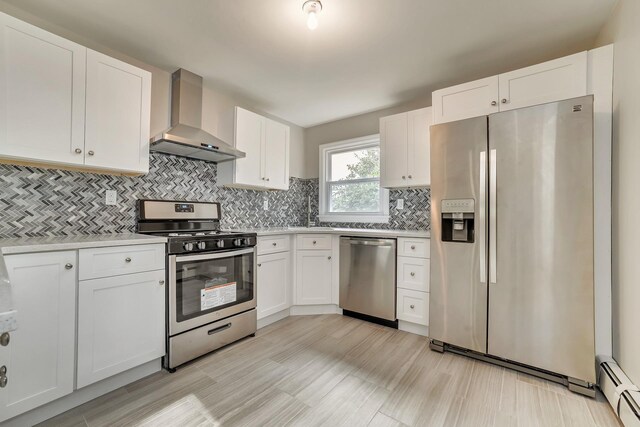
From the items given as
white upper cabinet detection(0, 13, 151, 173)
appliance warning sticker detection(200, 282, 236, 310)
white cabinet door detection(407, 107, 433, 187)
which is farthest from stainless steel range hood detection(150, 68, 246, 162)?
white cabinet door detection(407, 107, 433, 187)

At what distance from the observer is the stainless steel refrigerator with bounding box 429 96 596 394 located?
1.76 m

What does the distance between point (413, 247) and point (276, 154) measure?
5.92 feet

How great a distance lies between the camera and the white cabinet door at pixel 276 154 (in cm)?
314

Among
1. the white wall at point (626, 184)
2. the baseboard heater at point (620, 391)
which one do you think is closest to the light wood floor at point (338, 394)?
the baseboard heater at point (620, 391)

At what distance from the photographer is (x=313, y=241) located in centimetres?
312

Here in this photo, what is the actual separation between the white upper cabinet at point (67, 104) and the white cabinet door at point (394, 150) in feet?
7.32

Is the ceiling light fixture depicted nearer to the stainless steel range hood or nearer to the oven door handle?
the stainless steel range hood

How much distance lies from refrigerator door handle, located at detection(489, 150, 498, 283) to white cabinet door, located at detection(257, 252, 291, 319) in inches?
73.9

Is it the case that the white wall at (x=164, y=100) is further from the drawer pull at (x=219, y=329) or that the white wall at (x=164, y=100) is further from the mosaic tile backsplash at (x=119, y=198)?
the drawer pull at (x=219, y=329)

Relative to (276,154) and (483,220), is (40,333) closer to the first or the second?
(276,154)

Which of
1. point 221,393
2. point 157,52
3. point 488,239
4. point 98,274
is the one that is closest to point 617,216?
point 488,239

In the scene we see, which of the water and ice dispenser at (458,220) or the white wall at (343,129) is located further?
the white wall at (343,129)

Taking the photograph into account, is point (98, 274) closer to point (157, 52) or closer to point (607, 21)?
point (157, 52)

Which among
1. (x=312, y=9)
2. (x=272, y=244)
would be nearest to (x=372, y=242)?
(x=272, y=244)
